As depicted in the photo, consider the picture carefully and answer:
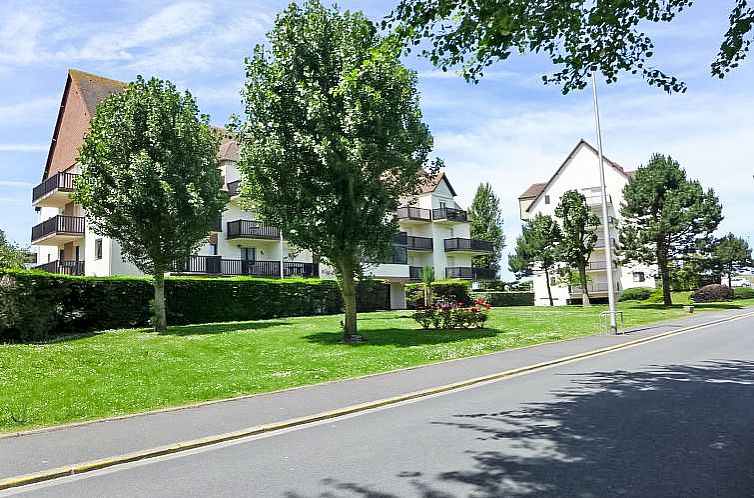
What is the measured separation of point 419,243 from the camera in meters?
56.7

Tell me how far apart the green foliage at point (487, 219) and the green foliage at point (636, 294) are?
2375cm

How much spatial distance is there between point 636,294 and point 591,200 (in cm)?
1050

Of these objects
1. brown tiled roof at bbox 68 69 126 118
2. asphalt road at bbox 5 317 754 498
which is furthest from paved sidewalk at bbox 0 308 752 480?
brown tiled roof at bbox 68 69 126 118

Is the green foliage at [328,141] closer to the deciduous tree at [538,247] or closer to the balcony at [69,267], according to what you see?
the balcony at [69,267]

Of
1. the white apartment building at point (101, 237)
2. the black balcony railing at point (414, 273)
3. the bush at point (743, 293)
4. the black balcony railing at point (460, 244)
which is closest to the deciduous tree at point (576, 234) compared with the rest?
the white apartment building at point (101, 237)

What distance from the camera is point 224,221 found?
4175 cm

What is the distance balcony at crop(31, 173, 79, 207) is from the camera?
121ft

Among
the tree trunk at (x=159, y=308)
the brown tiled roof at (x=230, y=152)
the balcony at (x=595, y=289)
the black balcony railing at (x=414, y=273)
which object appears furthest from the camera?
the balcony at (x=595, y=289)

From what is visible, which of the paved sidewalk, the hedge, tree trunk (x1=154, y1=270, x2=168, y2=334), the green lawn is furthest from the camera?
tree trunk (x1=154, y1=270, x2=168, y2=334)

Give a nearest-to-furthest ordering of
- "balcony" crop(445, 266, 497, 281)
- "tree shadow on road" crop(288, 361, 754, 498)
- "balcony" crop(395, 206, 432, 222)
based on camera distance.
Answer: "tree shadow on road" crop(288, 361, 754, 498) < "balcony" crop(395, 206, 432, 222) < "balcony" crop(445, 266, 497, 281)

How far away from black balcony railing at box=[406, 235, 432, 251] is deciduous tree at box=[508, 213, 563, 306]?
30.3 feet

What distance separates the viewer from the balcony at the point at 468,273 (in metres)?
59.1

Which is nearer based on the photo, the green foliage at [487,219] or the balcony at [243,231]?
the balcony at [243,231]

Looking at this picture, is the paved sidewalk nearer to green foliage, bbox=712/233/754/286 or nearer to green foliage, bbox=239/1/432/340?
green foliage, bbox=239/1/432/340
